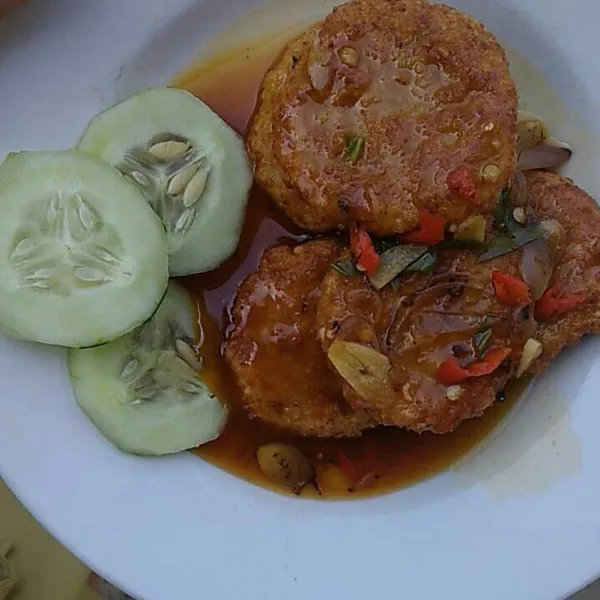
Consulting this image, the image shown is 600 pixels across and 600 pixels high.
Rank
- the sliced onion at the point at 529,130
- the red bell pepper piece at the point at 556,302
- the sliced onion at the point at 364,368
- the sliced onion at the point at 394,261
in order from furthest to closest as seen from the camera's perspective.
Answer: the sliced onion at the point at 529,130 < the red bell pepper piece at the point at 556,302 < the sliced onion at the point at 394,261 < the sliced onion at the point at 364,368

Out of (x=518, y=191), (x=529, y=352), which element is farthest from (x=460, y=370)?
(x=518, y=191)

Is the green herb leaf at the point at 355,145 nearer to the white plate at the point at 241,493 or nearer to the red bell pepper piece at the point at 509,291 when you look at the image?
the red bell pepper piece at the point at 509,291

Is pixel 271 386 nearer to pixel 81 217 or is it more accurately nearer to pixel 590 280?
pixel 81 217

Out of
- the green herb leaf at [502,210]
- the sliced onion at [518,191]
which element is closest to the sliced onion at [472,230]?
the green herb leaf at [502,210]

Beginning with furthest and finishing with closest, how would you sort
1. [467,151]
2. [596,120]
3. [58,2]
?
[596,120]
[58,2]
[467,151]

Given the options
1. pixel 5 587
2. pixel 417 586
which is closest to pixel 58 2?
pixel 417 586

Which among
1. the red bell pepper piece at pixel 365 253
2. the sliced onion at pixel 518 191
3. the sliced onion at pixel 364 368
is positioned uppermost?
the sliced onion at pixel 518 191

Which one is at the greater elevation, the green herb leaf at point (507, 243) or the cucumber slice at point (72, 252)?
the green herb leaf at point (507, 243)
